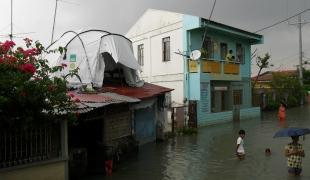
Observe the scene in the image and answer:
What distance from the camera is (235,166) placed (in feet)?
39.3

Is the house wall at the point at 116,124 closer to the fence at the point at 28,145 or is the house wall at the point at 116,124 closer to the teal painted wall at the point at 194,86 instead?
the fence at the point at 28,145

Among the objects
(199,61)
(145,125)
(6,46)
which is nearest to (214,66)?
(199,61)

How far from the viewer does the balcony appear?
23.1 m

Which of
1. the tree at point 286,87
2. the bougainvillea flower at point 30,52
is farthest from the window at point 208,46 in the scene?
the bougainvillea flower at point 30,52

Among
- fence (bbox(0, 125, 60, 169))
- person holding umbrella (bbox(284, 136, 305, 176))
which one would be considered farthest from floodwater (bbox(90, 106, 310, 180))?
fence (bbox(0, 125, 60, 169))

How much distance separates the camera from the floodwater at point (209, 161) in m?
10.9

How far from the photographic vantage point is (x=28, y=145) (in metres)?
9.02

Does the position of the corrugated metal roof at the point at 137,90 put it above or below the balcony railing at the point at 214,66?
below

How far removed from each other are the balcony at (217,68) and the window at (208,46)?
0.88 m

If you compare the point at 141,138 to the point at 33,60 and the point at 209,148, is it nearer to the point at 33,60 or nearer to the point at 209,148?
the point at 209,148

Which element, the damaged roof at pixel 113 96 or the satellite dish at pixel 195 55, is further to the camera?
the satellite dish at pixel 195 55

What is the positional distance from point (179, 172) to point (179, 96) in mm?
13025

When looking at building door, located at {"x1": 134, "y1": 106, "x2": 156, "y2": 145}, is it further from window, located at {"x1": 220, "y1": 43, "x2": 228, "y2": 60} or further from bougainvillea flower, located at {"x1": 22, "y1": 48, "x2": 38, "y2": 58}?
window, located at {"x1": 220, "y1": 43, "x2": 228, "y2": 60}

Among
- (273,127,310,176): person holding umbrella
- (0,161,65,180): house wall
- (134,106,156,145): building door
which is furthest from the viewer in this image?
(134,106,156,145): building door
